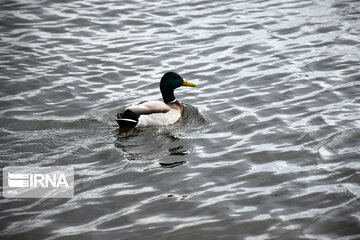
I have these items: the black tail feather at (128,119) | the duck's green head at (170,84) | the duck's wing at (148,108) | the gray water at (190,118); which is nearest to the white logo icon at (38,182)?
the gray water at (190,118)

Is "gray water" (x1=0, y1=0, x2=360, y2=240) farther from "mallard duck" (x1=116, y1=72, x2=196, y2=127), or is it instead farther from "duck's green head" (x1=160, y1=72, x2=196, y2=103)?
"duck's green head" (x1=160, y1=72, x2=196, y2=103)

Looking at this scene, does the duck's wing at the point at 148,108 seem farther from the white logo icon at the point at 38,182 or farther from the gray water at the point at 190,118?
the white logo icon at the point at 38,182

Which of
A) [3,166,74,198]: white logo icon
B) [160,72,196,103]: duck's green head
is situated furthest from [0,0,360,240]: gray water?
[160,72,196,103]: duck's green head

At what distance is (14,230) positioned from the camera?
5.63 metres

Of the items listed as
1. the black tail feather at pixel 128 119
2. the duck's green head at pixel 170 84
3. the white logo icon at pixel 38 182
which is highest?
the duck's green head at pixel 170 84

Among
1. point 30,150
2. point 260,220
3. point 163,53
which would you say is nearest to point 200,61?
point 163,53

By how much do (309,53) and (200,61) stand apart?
8.30ft

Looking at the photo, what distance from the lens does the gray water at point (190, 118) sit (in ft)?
19.4

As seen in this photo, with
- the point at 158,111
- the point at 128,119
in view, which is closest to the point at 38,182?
the point at 128,119

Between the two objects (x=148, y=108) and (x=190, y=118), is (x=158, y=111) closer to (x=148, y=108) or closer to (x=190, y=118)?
(x=148, y=108)

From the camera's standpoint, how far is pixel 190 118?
9023 mm

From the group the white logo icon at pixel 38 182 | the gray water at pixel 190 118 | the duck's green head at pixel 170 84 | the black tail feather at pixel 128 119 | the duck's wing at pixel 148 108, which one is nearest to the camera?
the gray water at pixel 190 118

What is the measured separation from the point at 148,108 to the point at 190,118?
2.82 feet

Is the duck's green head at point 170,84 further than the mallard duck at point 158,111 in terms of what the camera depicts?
Yes
